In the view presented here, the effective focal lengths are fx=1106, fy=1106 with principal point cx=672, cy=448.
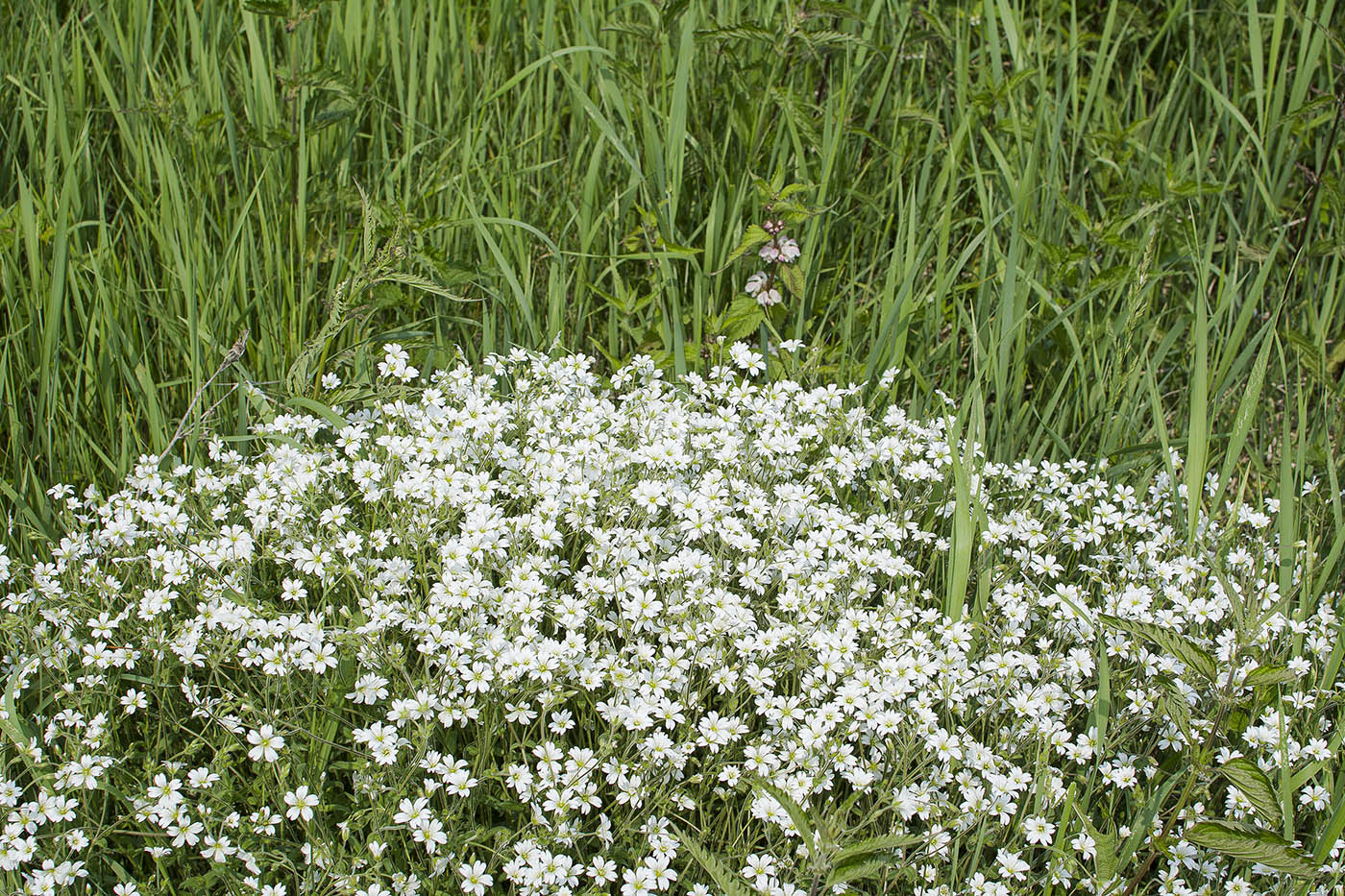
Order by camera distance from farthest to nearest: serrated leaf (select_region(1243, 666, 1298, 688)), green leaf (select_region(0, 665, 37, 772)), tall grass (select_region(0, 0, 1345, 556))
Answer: tall grass (select_region(0, 0, 1345, 556)), green leaf (select_region(0, 665, 37, 772)), serrated leaf (select_region(1243, 666, 1298, 688))

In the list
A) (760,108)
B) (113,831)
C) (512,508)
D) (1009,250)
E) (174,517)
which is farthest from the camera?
(760,108)

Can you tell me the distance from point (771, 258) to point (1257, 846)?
2.54 metres

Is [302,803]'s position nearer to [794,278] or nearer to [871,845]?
[871,845]

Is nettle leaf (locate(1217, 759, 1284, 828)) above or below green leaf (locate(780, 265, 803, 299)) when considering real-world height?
below

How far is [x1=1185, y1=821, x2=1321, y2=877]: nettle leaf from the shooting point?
2.38 meters

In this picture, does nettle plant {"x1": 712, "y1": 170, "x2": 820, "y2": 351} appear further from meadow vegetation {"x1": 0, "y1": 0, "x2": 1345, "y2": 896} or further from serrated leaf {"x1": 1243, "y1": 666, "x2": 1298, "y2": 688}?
serrated leaf {"x1": 1243, "y1": 666, "x2": 1298, "y2": 688}

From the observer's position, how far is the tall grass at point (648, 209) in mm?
3906

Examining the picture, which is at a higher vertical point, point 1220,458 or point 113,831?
point 1220,458

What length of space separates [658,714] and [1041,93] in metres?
3.17

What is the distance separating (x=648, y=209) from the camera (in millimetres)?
4422

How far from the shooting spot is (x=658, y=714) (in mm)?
2693

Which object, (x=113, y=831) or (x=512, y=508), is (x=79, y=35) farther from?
(x=113, y=831)

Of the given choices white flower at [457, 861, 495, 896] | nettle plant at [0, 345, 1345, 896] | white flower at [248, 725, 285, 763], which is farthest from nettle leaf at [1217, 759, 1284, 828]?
white flower at [248, 725, 285, 763]

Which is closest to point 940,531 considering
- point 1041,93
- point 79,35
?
point 1041,93
